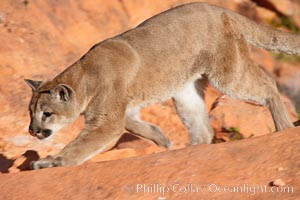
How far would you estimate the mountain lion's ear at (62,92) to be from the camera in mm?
7086

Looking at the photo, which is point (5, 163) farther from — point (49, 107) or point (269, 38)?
point (269, 38)

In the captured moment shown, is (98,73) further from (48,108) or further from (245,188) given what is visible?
(245,188)

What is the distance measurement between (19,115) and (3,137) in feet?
1.55

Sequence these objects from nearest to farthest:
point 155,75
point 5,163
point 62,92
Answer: point 62,92 < point 155,75 < point 5,163

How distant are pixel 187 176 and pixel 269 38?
9.44 feet

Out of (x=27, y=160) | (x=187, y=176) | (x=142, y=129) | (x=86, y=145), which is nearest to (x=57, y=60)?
(x=142, y=129)

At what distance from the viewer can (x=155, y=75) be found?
7.72 meters

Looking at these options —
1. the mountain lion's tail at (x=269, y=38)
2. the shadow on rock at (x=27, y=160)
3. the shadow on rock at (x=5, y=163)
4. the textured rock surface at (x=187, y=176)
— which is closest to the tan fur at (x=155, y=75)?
the mountain lion's tail at (x=269, y=38)

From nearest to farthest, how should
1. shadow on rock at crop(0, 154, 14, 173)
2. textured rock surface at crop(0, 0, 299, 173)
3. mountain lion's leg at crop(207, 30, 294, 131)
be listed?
1. mountain lion's leg at crop(207, 30, 294, 131)
2. shadow on rock at crop(0, 154, 14, 173)
3. textured rock surface at crop(0, 0, 299, 173)

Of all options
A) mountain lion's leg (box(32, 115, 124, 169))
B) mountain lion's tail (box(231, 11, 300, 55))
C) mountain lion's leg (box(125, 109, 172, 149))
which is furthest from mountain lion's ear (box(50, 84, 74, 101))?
mountain lion's tail (box(231, 11, 300, 55))

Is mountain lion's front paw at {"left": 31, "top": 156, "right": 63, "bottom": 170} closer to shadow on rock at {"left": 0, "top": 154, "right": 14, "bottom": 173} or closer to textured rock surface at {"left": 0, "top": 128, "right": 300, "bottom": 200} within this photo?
textured rock surface at {"left": 0, "top": 128, "right": 300, "bottom": 200}

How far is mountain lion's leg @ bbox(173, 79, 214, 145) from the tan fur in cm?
2

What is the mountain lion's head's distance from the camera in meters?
7.09

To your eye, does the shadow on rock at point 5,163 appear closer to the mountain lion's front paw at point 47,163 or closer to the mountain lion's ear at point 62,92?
the mountain lion's front paw at point 47,163
